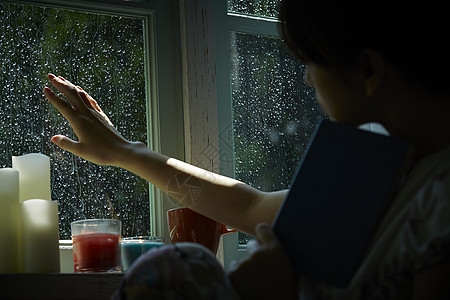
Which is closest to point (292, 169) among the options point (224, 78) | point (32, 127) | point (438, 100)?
point (224, 78)

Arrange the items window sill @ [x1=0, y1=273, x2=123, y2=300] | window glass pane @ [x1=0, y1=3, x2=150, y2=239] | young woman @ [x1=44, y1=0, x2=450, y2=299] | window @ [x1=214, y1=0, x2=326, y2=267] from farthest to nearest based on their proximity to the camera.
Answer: window @ [x1=214, y1=0, x2=326, y2=267] < window glass pane @ [x1=0, y1=3, x2=150, y2=239] < window sill @ [x1=0, y1=273, x2=123, y2=300] < young woman @ [x1=44, y1=0, x2=450, y2=299]

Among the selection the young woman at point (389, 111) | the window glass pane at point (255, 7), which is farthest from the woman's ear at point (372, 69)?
the window glass pane at point (255, 7)

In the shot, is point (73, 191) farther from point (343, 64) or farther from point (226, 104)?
point (343, 64)

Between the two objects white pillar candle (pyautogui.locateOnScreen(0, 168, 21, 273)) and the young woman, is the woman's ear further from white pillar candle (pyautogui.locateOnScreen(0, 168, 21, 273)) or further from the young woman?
white pillar candle (pyautogui.locateOnScreen(0, 168, 21, 273))

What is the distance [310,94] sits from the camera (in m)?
1.60

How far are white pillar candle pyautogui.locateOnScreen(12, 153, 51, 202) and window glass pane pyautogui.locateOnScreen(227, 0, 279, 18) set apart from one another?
69cm

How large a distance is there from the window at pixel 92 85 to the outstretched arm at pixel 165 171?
11cm

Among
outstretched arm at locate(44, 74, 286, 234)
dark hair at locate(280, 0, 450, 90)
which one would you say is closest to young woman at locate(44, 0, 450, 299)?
dark hair at locate(280, 0, 450, 90)

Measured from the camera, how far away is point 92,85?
1.37 m

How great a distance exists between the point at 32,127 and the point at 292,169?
0.72 metres

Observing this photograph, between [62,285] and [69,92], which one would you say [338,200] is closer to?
[62,285]

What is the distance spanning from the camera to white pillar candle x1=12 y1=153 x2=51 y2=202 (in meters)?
1.16

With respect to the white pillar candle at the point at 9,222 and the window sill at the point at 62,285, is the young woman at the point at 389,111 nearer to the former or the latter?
the window sill at the point at 62,285

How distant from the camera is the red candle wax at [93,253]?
109 centimetres
